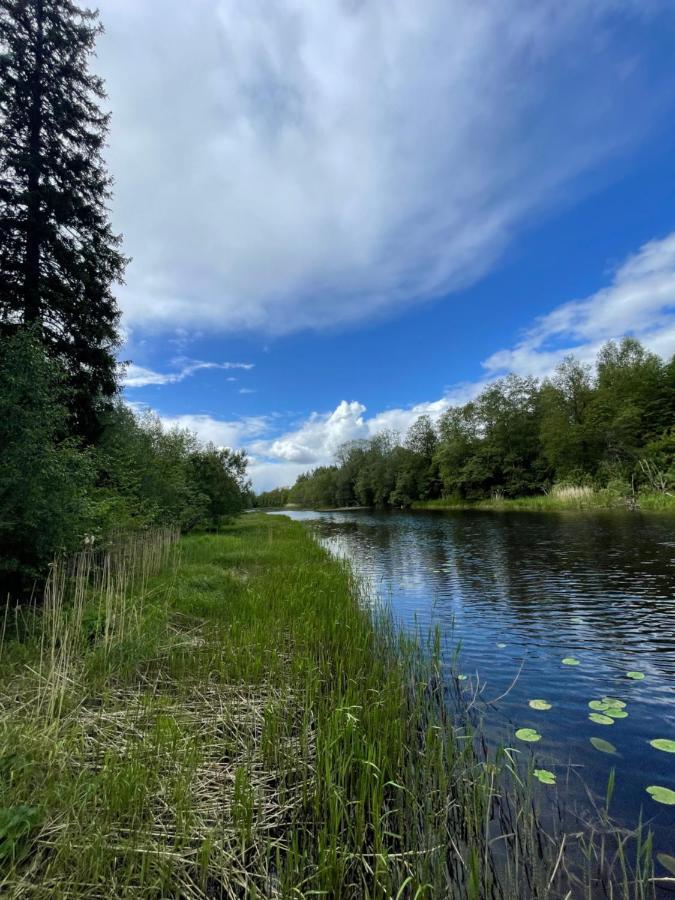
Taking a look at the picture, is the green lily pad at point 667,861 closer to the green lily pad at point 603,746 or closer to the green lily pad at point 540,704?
the green lily pad at point 603,746

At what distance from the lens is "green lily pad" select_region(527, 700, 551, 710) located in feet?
15.4

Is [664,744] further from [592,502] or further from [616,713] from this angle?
[592,502]

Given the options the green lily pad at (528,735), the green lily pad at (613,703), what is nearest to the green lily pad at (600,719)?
the green lily pad at (613,703)

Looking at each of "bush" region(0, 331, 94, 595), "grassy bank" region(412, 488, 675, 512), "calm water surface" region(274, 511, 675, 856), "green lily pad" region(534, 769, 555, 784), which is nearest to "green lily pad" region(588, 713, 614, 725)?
"calm water surface" region(274, 511, 675, 856)

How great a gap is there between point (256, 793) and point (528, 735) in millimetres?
2799

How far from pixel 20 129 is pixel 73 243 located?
2994 mm

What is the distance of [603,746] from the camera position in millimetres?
3945

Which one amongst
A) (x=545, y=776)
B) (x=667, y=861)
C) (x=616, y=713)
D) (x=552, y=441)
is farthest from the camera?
(x=552, y=441)

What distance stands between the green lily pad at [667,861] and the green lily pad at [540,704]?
2074 millimetres

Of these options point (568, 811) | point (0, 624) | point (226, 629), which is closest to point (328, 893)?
point (568, 811)

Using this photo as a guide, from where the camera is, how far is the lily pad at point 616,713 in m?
4.48

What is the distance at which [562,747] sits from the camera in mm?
3924

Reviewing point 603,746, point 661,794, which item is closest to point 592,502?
point 603,746

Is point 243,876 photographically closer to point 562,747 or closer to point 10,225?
point 562,747
